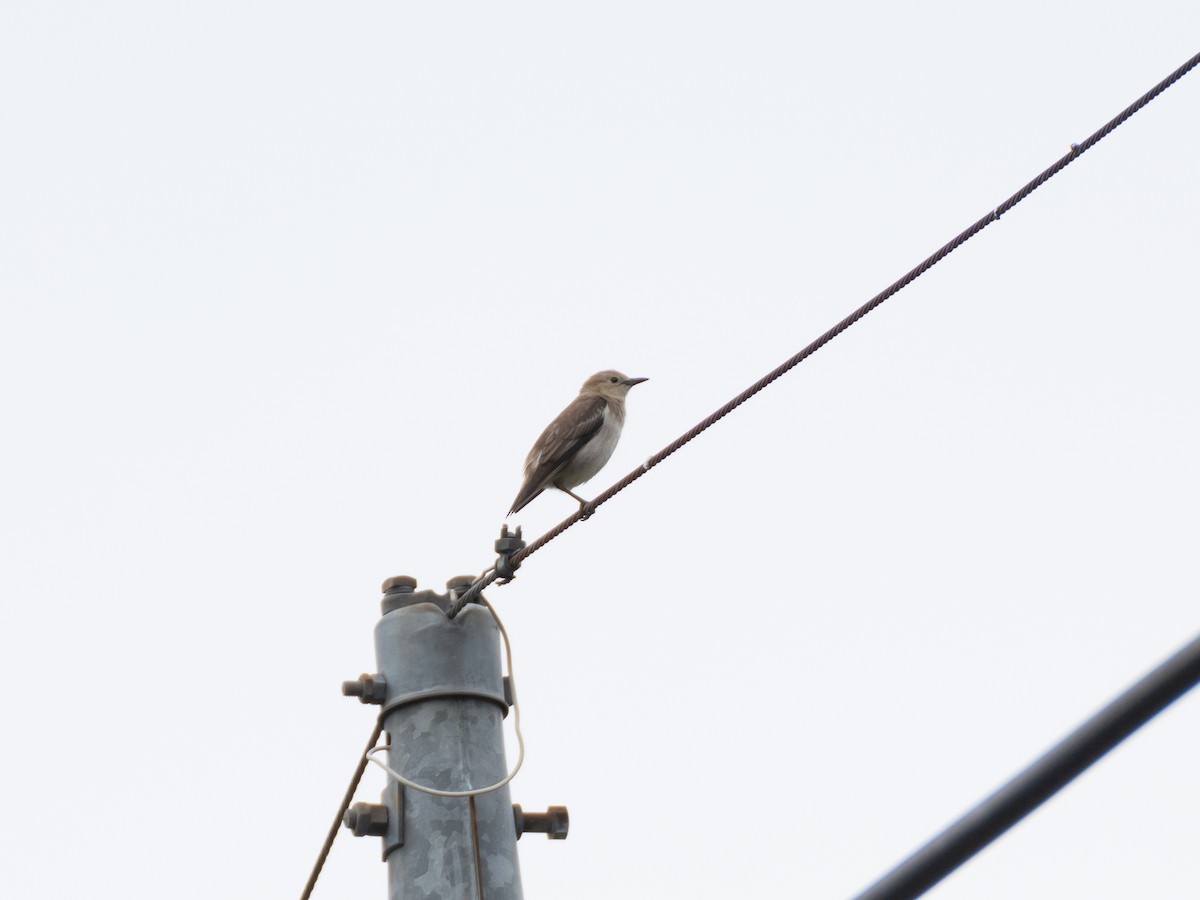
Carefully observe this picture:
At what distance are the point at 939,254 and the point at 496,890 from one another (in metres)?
2.41

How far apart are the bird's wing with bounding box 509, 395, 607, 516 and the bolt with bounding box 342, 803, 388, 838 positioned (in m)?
4.62

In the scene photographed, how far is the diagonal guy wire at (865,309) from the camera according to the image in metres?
4.91

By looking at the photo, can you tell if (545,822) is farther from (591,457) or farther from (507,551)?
(591,457)

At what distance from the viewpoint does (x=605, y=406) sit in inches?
419

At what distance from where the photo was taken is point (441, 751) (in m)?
4.92

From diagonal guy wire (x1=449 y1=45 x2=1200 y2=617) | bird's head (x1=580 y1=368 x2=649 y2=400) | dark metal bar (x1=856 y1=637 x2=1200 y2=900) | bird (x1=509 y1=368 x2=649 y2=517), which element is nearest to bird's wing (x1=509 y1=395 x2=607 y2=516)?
bird (x1=509 y1=368 x2=649 y2=517)

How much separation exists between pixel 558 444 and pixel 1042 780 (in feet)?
27.6

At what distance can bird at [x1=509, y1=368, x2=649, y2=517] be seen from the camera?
9.69 m

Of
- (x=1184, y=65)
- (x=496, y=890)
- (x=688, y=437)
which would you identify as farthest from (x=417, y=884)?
(x=1184, y=65)

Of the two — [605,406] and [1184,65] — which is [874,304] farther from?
[605,406]

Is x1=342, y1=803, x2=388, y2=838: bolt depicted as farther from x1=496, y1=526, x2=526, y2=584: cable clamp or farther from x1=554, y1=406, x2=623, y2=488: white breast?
x1=554, y1=406, x2=623, y2=488: white breast

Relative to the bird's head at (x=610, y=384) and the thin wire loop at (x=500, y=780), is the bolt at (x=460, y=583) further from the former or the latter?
the bird's head at (x=610, y=384)

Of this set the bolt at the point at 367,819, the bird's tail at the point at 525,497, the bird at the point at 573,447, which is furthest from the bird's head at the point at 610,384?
the bolt at the point at 367,819

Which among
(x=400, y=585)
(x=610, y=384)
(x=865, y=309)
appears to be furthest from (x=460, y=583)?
(x=610, y=384)
